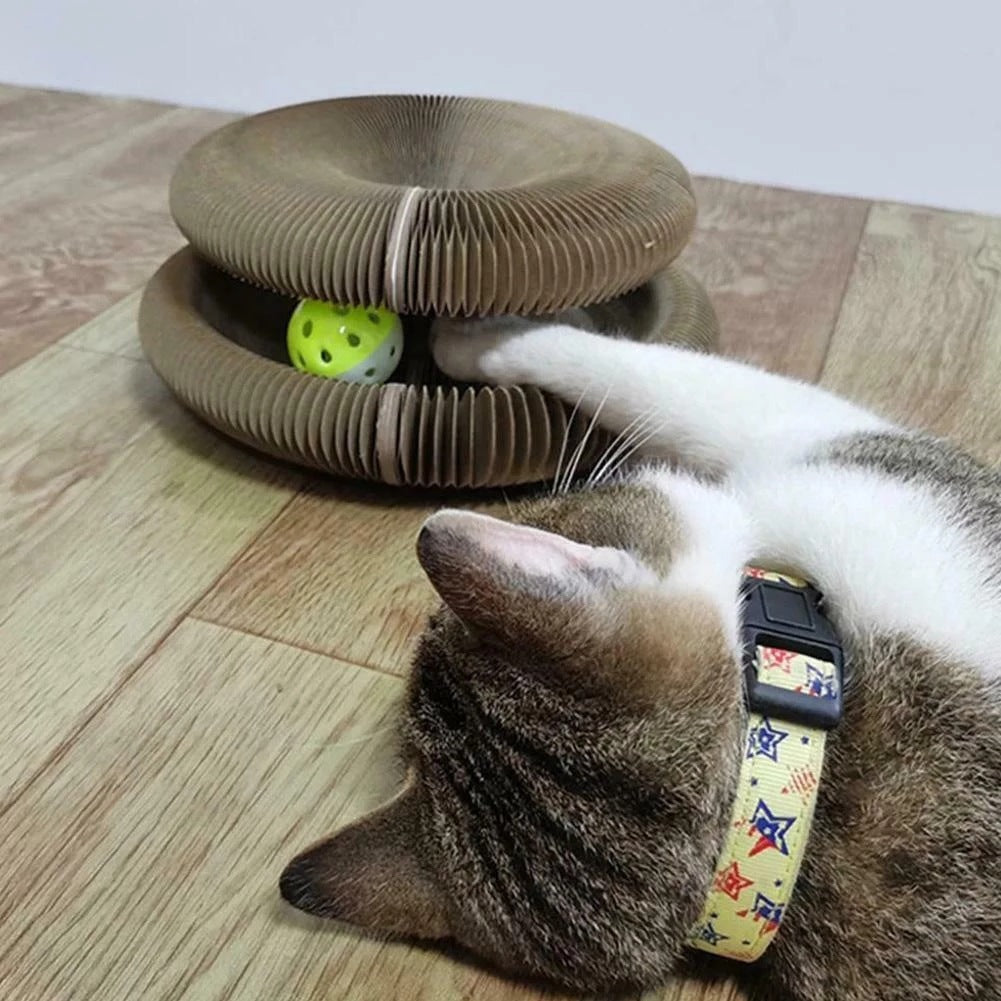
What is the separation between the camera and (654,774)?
0.79 metres

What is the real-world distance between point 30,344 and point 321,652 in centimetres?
86

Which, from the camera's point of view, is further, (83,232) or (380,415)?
(83,232)

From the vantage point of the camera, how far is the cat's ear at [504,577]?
74 centimetres

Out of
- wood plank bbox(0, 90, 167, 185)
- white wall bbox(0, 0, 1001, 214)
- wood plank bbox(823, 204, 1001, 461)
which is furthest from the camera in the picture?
wood plank bbox(0, 90, 167, 185)

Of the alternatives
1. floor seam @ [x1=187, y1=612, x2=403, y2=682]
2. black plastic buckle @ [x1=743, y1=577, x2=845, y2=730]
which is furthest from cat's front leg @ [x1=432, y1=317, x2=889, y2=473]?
floor seam @ [x1=187, y1=612, x2=403, y2=682]

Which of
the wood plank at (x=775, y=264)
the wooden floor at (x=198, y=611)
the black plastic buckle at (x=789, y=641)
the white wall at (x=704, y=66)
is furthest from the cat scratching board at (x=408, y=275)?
the white wall at (x=704, y=66)

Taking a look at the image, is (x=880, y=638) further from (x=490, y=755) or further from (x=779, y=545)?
(x=490, y=755)

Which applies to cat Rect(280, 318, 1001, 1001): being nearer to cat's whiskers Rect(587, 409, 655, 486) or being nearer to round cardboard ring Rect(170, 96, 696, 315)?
cat's whiskers Rect(587, 409, 655, 486)

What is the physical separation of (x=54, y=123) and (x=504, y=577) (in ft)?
7.87

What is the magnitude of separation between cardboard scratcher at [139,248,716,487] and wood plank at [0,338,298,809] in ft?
0.30

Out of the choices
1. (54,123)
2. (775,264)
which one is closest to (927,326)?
(775,264)

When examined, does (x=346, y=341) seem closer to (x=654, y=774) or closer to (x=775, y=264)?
(x=654, y=774)

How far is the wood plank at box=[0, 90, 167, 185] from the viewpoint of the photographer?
8.27 ft

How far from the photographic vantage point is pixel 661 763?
2.59 ft
